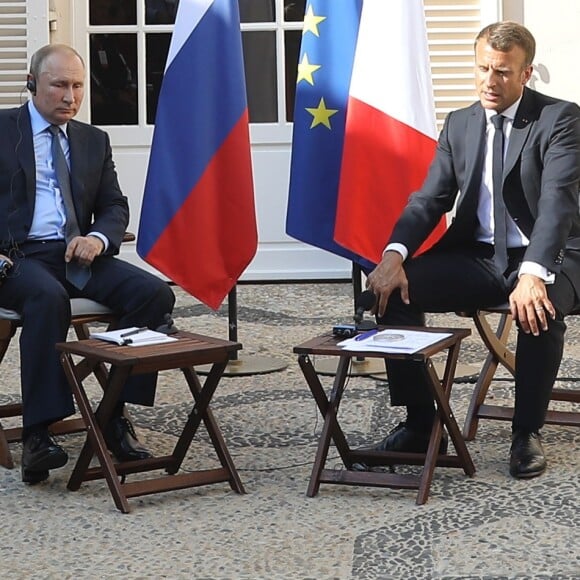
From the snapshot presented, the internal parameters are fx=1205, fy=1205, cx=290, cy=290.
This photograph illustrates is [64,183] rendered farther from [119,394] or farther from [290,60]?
[290,60]

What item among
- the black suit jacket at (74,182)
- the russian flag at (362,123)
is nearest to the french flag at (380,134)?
the russian flag at (362,123)

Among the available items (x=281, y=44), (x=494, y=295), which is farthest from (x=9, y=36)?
(x=494, y=295)

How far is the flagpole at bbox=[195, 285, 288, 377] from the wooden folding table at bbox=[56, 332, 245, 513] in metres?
1.31

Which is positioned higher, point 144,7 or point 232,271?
point 144,7

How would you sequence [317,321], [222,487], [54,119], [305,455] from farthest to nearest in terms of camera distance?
1. [317,321]
2. [54,119]
3. [305,455]
4. [222,487]

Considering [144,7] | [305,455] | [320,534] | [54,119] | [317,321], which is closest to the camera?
[320,534]

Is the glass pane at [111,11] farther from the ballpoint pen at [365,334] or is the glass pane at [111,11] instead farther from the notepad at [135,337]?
the ballpoint pen at [365,334]

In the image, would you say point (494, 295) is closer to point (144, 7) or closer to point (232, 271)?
point (232, 271)

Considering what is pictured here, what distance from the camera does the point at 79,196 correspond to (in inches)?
157

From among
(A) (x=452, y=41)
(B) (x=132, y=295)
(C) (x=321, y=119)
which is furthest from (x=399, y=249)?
(A) (x=452, y=41)

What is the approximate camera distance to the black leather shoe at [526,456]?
3.44 metres

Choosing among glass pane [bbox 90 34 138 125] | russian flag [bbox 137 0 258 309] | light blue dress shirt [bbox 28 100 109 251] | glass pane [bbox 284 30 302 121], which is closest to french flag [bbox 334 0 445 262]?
russian flag [bbox 137 0 258 309]

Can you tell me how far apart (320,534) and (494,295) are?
1094mm

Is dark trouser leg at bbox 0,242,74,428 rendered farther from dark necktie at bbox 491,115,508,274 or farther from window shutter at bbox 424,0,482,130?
window shutter at bbox 424,0,482,130
